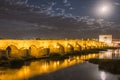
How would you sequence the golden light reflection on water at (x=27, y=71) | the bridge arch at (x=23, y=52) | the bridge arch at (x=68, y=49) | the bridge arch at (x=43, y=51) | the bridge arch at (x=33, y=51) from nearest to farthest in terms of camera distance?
the golden light reflection on water at (x=27, y=71)
the bridge arch at (x=23, y=52)
the bridge arch at (x=33, y=51)
the bridge arch at (x=43, y=51)
the bridge arch at (x=68, y=49)

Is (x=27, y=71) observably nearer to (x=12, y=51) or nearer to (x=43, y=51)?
(x=12, y=51)

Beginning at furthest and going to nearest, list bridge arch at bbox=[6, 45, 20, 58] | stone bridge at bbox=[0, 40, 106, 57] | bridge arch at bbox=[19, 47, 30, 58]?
bridge arch at bbox=[19, 47, 30, 58] < stone bridge at bbox=[0, 40, 106, 57] < bridge arch at bbox=[6, 45, 20, 58]

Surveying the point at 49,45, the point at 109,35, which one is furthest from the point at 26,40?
the point at 109,35

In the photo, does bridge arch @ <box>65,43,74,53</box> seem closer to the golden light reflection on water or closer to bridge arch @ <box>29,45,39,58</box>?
bridge arch @ <box>29,45,39,58</box>

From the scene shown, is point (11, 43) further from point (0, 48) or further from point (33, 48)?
point (33, 48)

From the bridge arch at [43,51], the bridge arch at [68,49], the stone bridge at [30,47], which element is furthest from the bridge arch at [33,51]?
the bridge arch at [68,49]

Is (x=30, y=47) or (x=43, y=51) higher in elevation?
(x=30, y=47)

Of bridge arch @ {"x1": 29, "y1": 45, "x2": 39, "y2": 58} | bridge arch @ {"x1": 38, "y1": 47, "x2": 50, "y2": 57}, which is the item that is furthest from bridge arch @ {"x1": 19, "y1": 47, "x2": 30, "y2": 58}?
bridge arch @ {"x1": 38, "y1": 47, "x2": 50, "y2": 57}

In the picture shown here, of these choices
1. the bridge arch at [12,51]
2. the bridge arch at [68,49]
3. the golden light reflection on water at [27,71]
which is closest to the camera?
the golden light reflection on water at [27,71]

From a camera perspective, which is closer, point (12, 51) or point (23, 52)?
point (12, 51)

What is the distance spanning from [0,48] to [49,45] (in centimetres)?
2292

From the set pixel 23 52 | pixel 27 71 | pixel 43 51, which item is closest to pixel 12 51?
pixel 23 52

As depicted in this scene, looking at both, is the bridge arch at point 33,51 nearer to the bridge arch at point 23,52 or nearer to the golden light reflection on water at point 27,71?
the bridge arch at point 23,52

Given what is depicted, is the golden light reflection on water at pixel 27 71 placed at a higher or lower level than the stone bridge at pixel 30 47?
lower
